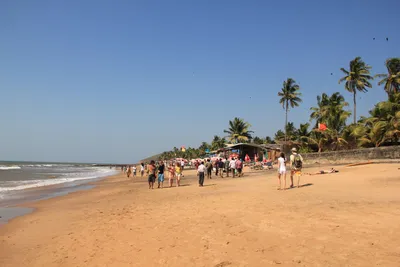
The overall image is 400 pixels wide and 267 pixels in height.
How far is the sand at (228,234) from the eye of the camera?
485 centimetres

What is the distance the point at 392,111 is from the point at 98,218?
26.8 metres

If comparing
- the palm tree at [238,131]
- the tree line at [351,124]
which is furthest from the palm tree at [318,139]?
the palm tree at [238,131]

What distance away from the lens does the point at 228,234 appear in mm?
6195

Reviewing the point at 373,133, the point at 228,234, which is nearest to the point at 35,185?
the point at 228,234

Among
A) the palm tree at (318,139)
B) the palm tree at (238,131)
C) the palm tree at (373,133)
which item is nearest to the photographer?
the palm tree at (373,133)

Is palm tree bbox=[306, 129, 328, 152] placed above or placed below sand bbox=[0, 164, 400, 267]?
above

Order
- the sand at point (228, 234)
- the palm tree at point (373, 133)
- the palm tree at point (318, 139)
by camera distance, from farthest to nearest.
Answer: the palm tree at point (318, 139), the palm tree at point (373, 133), the sand at point (228, 234)

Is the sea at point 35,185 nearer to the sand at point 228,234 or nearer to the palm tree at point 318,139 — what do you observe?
the sand at point 228,234

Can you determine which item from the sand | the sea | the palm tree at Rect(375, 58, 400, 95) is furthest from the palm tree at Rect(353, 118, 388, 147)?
the sea

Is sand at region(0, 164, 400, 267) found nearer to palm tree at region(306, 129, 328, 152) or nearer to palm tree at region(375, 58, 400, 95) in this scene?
palm tree at region(306, 129, 328, 152)

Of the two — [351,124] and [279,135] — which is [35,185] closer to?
[351,124]

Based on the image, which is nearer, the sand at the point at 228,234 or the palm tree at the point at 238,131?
the sand at the point at 228,234

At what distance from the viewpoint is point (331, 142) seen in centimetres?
3409

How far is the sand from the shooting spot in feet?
15.9
